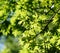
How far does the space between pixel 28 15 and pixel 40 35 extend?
863mm

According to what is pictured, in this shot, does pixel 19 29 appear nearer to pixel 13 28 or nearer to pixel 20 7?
pixel 13 28

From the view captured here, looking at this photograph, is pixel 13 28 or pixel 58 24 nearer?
pixel 58 24

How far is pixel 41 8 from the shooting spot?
1012cm

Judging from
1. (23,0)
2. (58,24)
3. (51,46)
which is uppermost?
(23,0)

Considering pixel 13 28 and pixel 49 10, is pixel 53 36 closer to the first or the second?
pixel 49 10

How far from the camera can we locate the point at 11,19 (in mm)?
10336

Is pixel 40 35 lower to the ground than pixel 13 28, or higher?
lower

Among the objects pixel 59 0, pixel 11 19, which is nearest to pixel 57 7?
pixel 59 0

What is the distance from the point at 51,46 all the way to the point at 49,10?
1.27 metres

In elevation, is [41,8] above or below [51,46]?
above

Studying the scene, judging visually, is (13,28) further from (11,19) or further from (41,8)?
(41,8)

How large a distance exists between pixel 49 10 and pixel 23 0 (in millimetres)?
975

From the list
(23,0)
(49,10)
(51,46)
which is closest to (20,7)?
(23,0)

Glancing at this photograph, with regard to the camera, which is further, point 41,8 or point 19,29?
point 19,29
